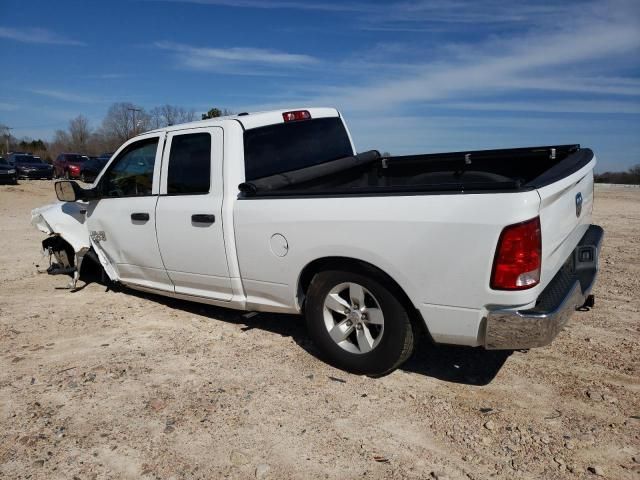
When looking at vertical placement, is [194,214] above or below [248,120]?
below

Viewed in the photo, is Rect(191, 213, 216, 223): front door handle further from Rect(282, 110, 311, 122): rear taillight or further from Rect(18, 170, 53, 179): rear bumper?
Rect(18, 170, 53, 179): rear bumper

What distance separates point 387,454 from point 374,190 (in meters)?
1.58

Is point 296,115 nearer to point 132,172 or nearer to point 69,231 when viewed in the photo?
point 132,172

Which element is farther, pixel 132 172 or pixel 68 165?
pixel 68 165

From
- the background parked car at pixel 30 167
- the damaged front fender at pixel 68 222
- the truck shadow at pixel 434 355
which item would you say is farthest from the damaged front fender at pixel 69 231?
the background parked car at pixel 30 167

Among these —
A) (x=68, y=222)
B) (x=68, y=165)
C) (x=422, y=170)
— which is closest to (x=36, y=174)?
(x=68, y=165)

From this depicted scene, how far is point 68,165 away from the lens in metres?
31.3

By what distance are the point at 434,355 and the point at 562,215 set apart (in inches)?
58.5

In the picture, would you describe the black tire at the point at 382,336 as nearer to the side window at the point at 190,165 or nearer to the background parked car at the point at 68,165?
the side window at the point at 190,165

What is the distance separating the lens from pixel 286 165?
4.51 meters

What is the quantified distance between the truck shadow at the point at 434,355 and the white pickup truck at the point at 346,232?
1.49 feet

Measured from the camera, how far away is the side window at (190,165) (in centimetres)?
425

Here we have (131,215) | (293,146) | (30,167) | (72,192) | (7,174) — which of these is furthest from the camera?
(30,167)

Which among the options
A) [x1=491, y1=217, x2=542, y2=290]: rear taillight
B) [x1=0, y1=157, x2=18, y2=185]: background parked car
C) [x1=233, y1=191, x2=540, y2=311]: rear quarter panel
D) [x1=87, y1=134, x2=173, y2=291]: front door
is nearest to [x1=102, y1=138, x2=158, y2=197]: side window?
[x1=87, y1=134, x2=173, y2=291]: front door
